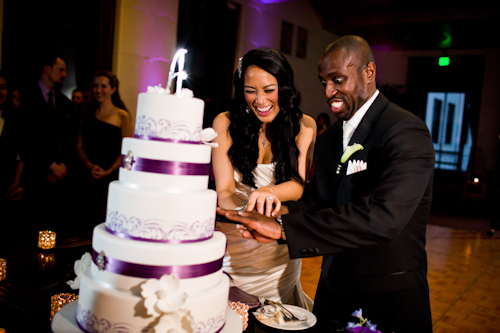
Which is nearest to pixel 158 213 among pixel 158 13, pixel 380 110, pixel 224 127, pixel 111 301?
pixel 111 301

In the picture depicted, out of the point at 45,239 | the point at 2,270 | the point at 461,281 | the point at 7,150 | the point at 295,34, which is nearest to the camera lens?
the point at 2,270

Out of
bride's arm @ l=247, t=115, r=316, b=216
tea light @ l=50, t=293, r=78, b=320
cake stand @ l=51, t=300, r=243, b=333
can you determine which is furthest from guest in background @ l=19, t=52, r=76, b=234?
cake stand @ l=51, t=300, r=243, b=333

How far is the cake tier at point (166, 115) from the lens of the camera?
1.26 metres

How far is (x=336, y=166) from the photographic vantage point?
182 centimetres

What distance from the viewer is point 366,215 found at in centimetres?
142

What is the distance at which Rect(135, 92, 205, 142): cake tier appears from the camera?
4.14 ft

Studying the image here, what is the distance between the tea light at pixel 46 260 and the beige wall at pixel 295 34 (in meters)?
8.14

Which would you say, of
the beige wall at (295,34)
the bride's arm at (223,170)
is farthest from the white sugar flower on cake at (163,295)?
the beige wall at (295,34)

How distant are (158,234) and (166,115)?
35cm

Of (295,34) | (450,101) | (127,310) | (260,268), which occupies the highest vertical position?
(295,34)

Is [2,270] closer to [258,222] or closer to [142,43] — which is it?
[258,222]

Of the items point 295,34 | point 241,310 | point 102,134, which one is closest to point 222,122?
point 241,310

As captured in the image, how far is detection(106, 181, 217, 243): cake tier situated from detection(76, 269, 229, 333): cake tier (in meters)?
0.16

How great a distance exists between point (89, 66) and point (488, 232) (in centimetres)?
784
